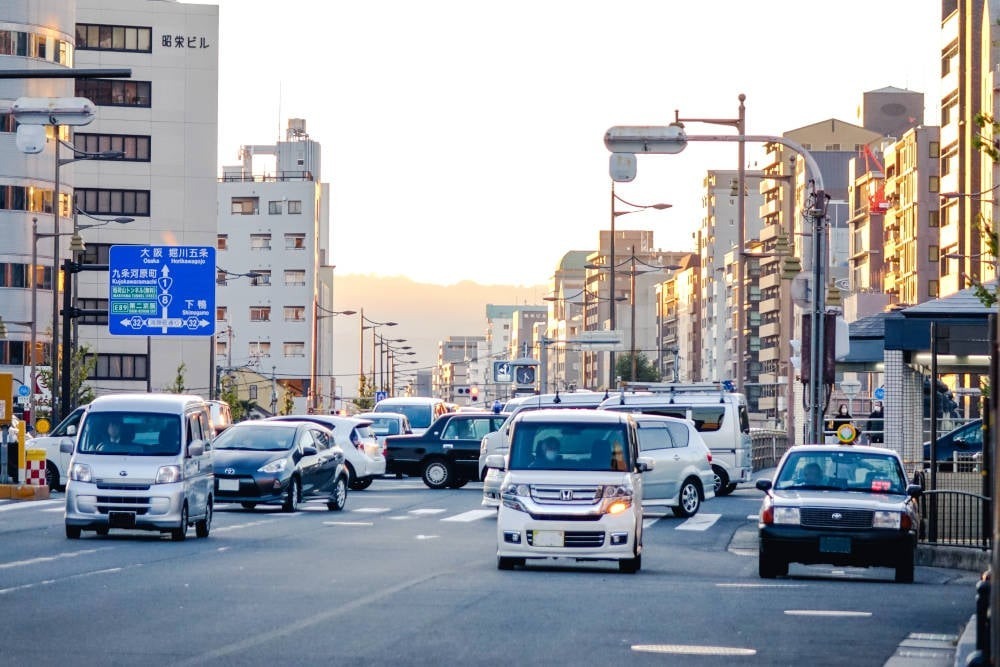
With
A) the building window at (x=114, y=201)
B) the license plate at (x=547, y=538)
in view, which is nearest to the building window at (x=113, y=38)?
the building window at (x=114, y=201)

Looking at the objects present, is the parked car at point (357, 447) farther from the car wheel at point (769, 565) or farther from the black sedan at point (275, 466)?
the car wheel at point (769, 565)

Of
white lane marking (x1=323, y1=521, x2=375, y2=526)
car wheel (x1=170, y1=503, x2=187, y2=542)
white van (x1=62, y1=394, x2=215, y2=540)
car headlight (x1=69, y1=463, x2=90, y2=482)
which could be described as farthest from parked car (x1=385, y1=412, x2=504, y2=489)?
car headlight (x1=69, y1=463, x2=90, y2=482)

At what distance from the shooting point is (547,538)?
20.6m

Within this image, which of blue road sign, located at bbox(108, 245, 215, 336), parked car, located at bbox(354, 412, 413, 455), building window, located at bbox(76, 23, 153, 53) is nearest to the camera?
blue road sign, located at bbox(108, 245, 215, 336)

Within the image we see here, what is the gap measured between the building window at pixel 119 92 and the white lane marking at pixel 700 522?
74322 millimetres

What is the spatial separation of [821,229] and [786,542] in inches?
346

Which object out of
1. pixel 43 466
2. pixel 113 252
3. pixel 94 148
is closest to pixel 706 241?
pixel 94 148

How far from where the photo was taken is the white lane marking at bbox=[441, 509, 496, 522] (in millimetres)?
32188

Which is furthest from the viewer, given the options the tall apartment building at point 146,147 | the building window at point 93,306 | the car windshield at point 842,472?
the tall apartment building at point 146,147

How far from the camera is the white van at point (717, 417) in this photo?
43.3 m

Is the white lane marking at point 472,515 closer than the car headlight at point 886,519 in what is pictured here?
No

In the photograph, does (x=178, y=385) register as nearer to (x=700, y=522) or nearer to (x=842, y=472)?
(x=700, y=522)

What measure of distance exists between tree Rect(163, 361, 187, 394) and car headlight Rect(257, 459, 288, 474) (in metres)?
54.8

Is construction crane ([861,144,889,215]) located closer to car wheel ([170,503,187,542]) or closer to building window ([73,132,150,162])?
building window ([73,132,150,162])
